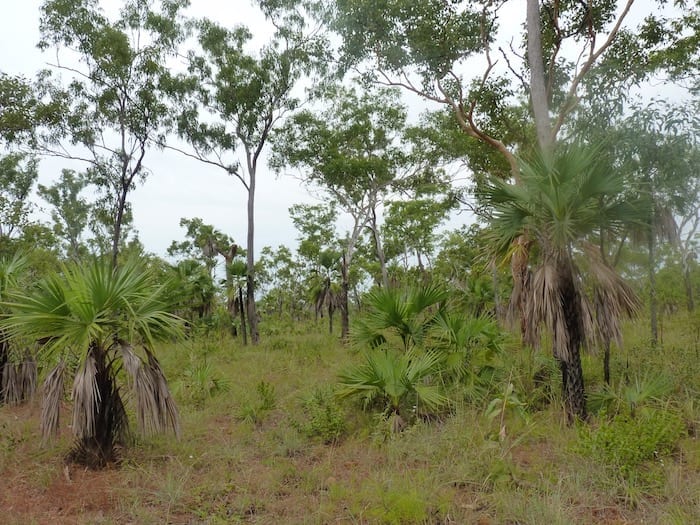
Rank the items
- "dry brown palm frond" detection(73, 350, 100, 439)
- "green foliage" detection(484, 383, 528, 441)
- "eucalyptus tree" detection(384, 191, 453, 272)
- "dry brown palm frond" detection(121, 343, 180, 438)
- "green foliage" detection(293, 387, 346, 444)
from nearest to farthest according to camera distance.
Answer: "dry brown palm frond" detection(73, 350, 100, 439)
"dry brown palm frond" detection(121, 343, 180, 438)
"green foliage" detection(484, 383, 528, 441)
"green foliage" detection(293, 387, 346, 444)
"eucalyptus tree" detection(384, 191, 453, 272)

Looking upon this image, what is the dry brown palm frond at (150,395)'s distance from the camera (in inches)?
221

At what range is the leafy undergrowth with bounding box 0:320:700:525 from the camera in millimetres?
4609

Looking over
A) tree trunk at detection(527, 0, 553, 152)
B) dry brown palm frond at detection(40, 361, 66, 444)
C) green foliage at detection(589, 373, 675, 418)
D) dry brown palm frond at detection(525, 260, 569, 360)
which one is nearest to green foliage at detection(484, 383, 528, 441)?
dry brown palm frond at detection(525, 260, 569, 360)

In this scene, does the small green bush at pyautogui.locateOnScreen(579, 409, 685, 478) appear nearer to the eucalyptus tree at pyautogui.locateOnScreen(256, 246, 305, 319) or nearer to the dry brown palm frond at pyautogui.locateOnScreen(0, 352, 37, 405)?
the dry brown palm frond at pyautogui.locateOnScreen(0, 352, 37, 405)

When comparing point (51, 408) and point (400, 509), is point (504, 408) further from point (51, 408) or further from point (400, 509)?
point (51, 408)

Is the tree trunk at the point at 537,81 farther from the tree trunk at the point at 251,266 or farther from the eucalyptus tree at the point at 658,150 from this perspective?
the tree trunk at the point at 251,266

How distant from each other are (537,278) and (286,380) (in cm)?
690

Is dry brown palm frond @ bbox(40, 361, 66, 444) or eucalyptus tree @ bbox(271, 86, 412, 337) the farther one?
eucalyptus tree @ bbox(271, 86, 412, 337)

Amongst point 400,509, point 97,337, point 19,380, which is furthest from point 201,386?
point 400,509

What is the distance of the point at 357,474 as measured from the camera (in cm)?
569

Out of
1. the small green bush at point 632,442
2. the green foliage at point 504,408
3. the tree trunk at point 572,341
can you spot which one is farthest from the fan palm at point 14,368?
the small green bush at point 632,442

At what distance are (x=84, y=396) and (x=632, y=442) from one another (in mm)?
6171

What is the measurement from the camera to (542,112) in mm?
10078

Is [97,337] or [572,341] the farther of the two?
[572,341]
